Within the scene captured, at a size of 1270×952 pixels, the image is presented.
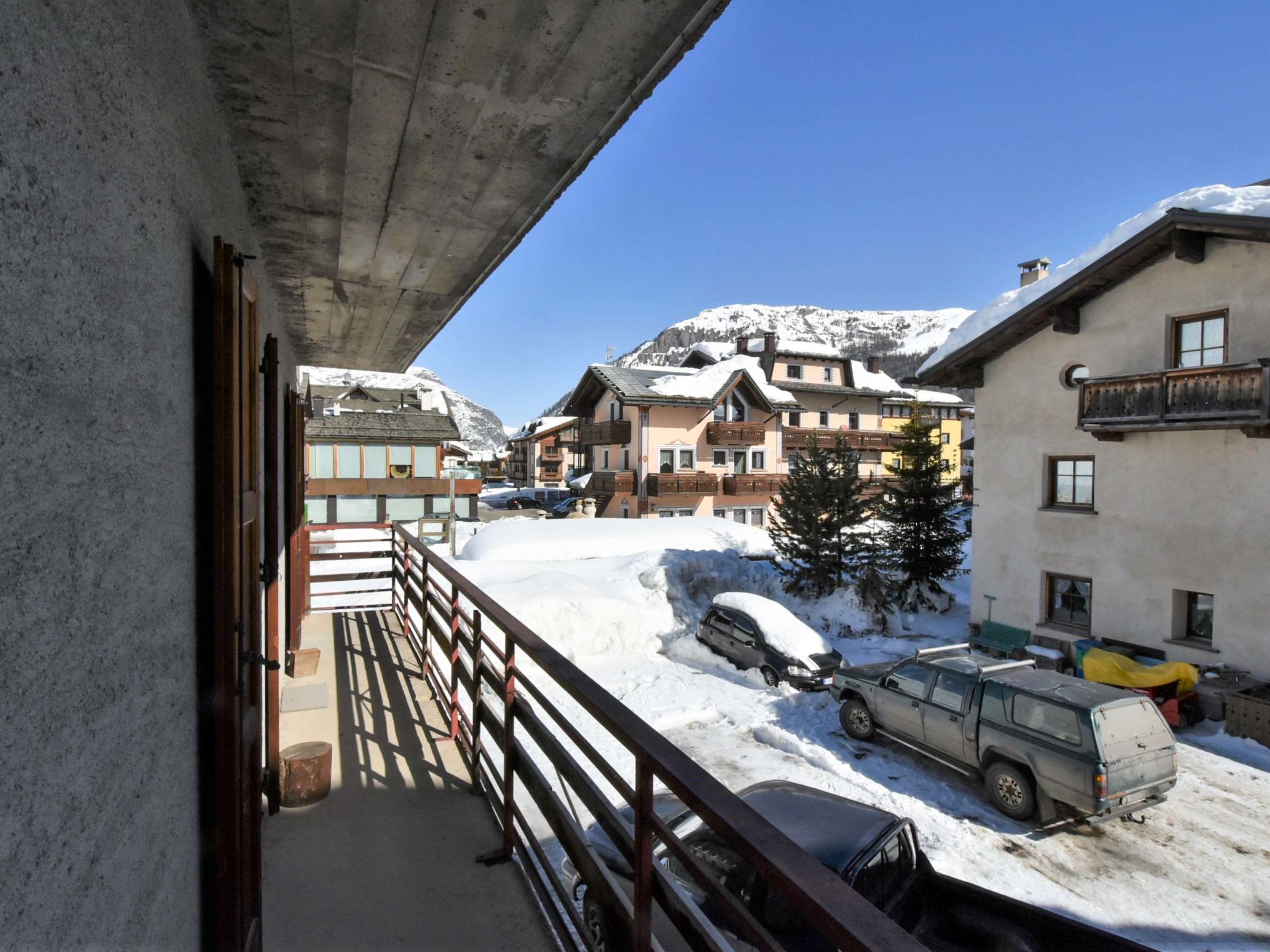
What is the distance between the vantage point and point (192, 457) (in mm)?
1720

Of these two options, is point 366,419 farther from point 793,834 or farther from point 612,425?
point 793,834

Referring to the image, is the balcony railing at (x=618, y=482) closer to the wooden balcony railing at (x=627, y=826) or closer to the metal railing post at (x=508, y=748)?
the wooden balcony railing at (x=627, y=826)

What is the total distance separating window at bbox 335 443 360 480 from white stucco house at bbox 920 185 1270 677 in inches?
893

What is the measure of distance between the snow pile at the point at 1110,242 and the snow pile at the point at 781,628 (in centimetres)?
666

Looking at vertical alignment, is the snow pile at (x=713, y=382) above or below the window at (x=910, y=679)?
above

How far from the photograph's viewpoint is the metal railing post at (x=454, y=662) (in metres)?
3.66

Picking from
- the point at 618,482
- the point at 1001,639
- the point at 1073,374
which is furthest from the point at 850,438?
the point at 1001,639

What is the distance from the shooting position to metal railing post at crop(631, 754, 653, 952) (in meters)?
1.49

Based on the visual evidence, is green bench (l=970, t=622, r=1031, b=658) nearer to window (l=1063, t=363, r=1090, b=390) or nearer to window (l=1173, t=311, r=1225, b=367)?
window (l=1063, t=363, r=1090, b=390)

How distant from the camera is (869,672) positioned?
32.9 ft

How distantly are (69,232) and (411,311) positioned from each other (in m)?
3.76

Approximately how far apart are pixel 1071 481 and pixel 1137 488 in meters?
1.34

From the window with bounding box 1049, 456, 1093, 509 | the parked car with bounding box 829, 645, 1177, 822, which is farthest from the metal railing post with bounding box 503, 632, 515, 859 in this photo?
the window with bounding box 1049, 456, 1093, 509

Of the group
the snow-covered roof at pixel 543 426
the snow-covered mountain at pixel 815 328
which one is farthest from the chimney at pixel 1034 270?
the snow-covered mountain at pixel 815 328
